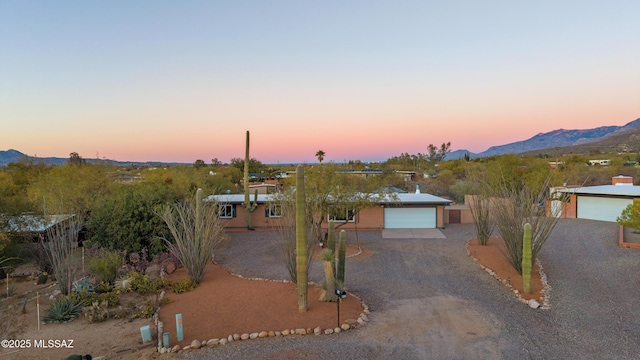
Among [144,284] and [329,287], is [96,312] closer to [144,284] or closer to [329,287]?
[144,284]

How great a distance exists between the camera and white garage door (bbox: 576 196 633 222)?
895 inches

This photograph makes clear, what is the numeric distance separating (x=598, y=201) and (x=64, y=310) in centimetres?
2848

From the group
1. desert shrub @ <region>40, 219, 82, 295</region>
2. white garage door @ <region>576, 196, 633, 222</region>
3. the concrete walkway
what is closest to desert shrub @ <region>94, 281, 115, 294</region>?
desert shrub @ <region>40, 219, 82, 295</region>

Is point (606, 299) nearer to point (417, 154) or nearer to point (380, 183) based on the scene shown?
point (380, 183)

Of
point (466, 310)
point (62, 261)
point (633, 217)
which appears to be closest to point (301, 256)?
point (466, 310)

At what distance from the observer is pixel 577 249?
16375 mm

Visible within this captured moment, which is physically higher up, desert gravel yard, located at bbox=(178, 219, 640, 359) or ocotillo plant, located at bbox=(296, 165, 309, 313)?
ocotillo plant, located at bbox=(296, 165, 309, 313)

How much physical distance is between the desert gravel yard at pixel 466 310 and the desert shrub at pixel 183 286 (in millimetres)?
2367

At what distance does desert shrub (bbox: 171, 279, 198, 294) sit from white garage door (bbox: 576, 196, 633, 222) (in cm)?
2452

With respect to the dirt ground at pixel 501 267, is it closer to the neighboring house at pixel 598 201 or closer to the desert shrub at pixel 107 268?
the neighboring house at pixel 598 201

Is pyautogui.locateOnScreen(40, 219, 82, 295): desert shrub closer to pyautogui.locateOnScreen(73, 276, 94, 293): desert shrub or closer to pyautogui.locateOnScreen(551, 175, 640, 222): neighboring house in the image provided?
pyautogui.locateOnScreen(73, 276, 94, 293): desert shrub

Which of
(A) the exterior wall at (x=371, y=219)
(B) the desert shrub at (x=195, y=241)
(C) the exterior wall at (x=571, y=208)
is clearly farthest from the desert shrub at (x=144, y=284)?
(C) the exterior wall at (x=571, y=208)

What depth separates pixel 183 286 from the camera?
1218 centimetres

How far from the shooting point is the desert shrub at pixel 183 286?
11945 mm
